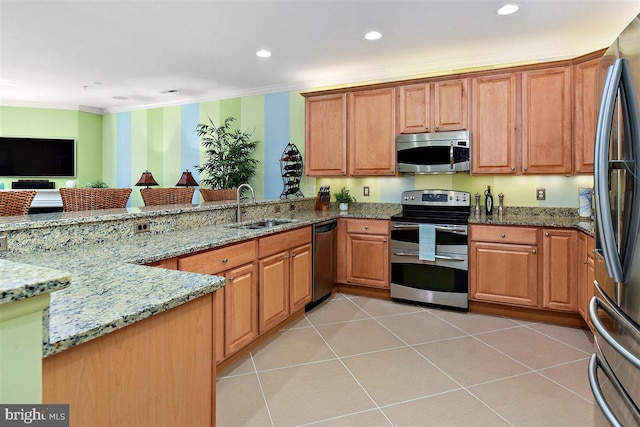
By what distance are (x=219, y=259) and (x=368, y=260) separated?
6.52 feet

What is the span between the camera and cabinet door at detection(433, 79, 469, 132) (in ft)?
12.0

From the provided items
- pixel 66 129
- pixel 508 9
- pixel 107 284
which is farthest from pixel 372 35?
pixel 66 129

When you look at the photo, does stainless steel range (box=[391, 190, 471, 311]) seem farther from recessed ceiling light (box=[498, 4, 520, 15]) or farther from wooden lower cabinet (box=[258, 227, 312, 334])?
recessed ceiling light (box=[498, 4, 520, 15])

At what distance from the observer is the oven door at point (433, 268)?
3.42 m

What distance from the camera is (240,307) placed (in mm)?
2432

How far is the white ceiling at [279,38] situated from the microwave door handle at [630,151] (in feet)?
6.66

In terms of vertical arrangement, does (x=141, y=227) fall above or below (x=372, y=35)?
below

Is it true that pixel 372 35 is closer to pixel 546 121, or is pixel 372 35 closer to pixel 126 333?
pixel 546 121

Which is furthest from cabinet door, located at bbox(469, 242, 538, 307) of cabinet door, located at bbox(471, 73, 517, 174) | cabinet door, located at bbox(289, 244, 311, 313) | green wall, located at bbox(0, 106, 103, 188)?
green wall, located at bbox(0, 106, 103, 188)

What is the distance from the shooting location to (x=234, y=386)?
7.20ft

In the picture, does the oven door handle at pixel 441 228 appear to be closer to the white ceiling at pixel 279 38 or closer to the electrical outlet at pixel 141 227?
the white ceiling at pixel 279 38

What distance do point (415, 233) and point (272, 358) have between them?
1.81 meters

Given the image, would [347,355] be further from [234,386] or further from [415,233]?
[415,233]

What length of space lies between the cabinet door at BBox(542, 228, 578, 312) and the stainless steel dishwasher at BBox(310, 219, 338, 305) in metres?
1.90
